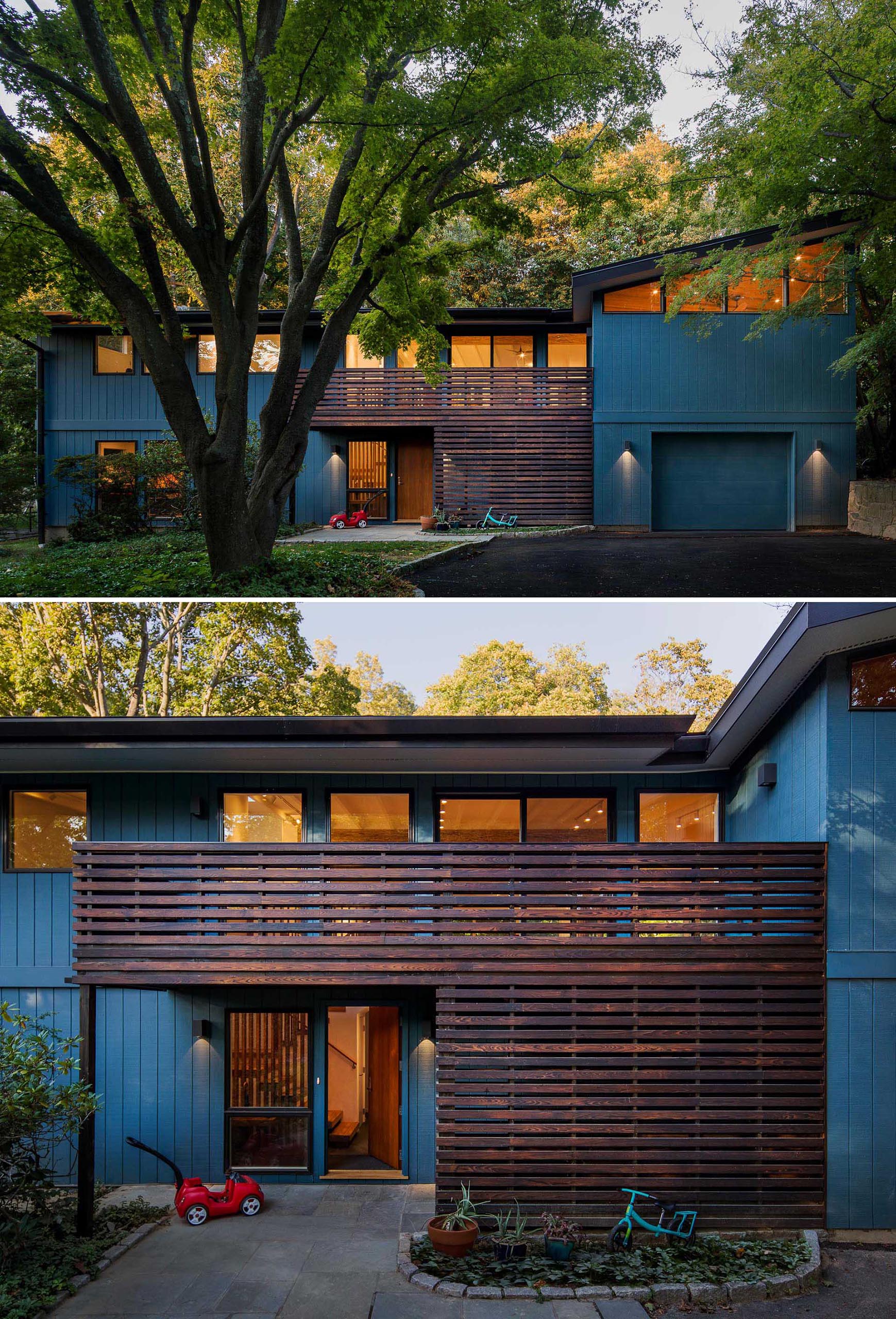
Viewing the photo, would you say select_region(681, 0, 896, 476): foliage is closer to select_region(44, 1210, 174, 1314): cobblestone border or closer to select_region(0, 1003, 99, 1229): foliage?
select_region(0, 1003, 99, 1229): foliage

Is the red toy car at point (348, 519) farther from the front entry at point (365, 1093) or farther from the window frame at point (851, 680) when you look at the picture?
the window frame at point (851, 680)

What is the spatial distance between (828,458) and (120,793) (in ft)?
52.2

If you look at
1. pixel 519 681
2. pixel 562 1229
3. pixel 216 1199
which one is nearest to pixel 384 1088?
pixel 216 1199

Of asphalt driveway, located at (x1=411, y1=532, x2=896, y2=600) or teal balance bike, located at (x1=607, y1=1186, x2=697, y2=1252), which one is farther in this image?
asphalt driveway, located at (x1=411, y1=532, x2=896, y2=600)

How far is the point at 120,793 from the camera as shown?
957 cm

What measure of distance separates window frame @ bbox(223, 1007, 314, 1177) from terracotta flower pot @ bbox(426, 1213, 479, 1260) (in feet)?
8.38

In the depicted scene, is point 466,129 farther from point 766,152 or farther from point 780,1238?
point 780,1238

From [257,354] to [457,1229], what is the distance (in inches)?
736

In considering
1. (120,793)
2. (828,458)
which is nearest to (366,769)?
(120,793)

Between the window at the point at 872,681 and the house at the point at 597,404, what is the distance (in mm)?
11674

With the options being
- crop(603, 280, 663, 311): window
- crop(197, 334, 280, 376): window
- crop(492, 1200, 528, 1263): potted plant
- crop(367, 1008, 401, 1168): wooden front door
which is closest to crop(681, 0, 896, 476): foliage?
crop(603, 280, 663, 311): window

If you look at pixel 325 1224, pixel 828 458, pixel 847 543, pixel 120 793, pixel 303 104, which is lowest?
pixel 325 1224

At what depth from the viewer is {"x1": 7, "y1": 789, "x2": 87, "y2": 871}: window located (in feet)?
31.1

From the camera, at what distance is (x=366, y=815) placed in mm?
9750
